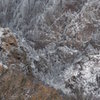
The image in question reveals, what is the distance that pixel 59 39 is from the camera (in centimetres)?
921

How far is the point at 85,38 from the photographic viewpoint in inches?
360

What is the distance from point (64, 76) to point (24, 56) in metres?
1.47

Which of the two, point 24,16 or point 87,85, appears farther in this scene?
point 24,16

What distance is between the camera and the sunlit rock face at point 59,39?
805cm

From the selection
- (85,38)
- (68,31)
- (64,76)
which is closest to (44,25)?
(68,31)

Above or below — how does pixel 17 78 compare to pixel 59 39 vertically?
above

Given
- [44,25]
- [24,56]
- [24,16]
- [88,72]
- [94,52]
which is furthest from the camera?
[24,16]

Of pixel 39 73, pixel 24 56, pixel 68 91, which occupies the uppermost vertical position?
pixel 24 56

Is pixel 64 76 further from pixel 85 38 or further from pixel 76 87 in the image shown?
pixel 85 38

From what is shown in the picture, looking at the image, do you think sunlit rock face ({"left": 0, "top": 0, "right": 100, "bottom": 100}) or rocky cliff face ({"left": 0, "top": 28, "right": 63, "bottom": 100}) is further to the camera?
sunlit rock face ({"left": 0, "top": 0, "right": 100, "bottom": 100})

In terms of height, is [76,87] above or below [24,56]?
below

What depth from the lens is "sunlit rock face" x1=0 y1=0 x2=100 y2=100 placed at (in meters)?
8.05

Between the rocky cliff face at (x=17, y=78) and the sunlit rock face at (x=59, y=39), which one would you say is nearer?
the rocky cliff face at (x=17, y=78)

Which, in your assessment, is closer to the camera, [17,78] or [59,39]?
[17,78]
